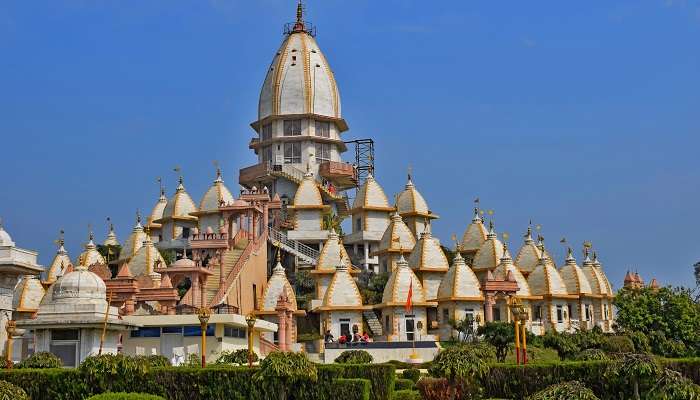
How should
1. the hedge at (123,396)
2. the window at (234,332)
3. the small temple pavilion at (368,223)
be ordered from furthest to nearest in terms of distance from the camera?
the small temple pavilion at (368,223) → the window at (234,332) → the hedge at (123,396)

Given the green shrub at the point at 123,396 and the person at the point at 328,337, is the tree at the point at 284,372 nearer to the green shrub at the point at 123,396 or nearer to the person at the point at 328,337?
the green shrub at the point at 123,396

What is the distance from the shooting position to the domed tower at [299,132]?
86812mm

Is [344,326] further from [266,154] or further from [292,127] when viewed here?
[266,154]

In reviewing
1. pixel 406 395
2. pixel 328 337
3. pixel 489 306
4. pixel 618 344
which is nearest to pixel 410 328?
pixel 328 337

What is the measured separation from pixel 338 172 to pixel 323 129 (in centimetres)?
418

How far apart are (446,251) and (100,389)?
160 feet

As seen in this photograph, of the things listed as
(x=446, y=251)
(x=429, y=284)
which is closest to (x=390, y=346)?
(x=429, y=284)

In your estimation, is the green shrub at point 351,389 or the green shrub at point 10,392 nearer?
the green shrub at point 10,392

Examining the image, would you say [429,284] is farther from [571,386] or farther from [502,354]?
[571,386]

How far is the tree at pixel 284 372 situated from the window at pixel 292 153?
53733 mm

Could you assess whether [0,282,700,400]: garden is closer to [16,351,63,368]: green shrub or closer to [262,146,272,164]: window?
[16,351,63,368]: green shrub

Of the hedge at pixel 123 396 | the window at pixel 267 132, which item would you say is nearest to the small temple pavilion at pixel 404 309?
the window at pixel 267 132

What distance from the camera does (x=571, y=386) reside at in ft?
95.4

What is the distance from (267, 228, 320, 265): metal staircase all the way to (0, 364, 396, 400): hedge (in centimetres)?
3988
